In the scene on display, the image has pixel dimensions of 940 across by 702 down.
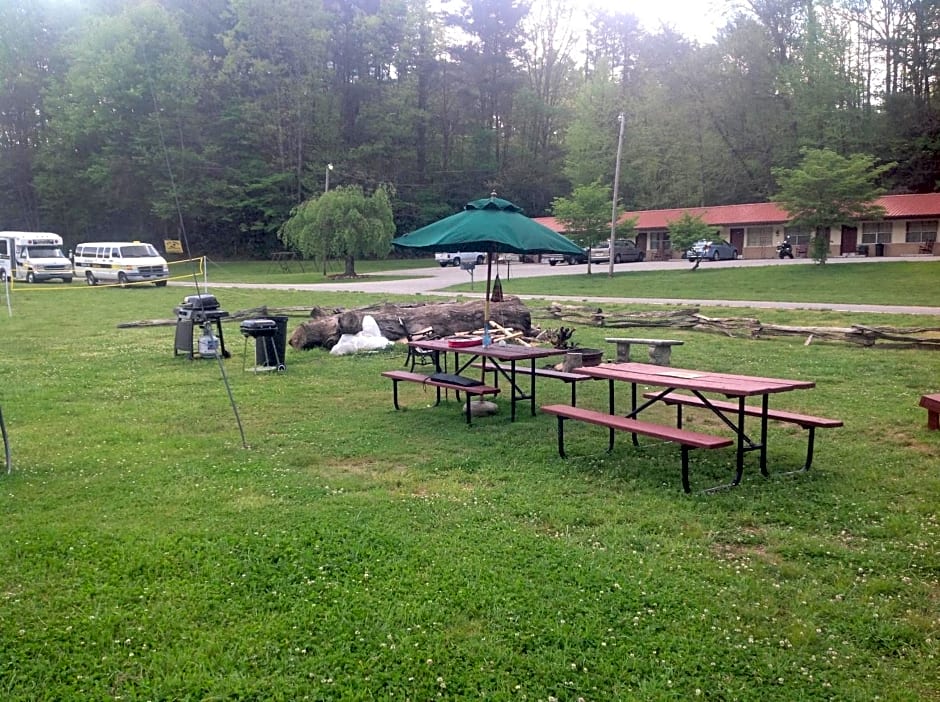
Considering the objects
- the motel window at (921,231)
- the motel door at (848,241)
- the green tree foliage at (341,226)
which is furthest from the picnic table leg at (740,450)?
the motel door at (848,241)

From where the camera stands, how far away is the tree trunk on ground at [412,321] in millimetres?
12867

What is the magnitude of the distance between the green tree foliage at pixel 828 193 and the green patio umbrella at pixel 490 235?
27.7 metres

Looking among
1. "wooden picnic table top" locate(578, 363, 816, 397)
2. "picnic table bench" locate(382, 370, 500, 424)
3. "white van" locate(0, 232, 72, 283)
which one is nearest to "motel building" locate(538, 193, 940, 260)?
"white van" locate(0, 232, 72, 283)

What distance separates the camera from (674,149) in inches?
2238

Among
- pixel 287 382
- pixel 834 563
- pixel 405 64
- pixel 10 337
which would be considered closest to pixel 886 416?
pixel 834 563

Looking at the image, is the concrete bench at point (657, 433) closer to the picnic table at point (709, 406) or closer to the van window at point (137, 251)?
the picnic table at point (709, 406)

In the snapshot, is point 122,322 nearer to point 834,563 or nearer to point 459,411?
point 459,411

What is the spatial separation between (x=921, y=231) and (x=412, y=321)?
126 feet

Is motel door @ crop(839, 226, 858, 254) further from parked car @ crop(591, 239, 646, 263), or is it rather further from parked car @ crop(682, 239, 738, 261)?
parked car @ crop(591, 239, 646, 263)

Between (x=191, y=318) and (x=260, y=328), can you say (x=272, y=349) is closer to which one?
(x=260, y=328)

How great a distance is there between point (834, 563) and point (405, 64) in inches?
2516

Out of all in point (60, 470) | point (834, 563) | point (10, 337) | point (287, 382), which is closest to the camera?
point (834, 563)

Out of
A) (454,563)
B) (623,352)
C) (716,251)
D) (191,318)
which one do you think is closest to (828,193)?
(716,251)

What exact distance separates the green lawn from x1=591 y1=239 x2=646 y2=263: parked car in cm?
671
